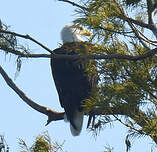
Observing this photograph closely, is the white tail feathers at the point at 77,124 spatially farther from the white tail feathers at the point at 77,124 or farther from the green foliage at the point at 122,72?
the green foliage at the point at 122,72

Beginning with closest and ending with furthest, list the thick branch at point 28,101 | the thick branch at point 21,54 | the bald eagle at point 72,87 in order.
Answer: the thick branch at point 21,54
the thick branch at point 28,101
the bald eagle at point 72,87

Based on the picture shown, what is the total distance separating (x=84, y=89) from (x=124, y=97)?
1.48 metres

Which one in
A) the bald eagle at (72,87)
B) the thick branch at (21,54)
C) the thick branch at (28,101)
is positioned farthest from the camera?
the bald eagle at (72,87)

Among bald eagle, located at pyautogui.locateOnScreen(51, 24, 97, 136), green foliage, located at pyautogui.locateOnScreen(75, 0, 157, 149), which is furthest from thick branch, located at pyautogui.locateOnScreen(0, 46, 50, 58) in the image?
bald eagle, located at pyautogui.locateOnScreen(51, 24, 97, 136)

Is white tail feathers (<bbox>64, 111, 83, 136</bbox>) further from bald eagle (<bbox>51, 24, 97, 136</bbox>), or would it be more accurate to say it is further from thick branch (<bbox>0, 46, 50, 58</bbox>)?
thick branch (<bbox>0, 46, 50, 58</bbox>)

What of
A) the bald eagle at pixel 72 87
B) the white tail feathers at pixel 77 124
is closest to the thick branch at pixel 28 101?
the bald eagle at pixel 72 87

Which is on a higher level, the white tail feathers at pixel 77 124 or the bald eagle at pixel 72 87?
the bald eagle at pixel 72 87

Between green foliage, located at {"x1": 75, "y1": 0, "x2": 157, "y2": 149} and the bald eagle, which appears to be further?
the bald eagle

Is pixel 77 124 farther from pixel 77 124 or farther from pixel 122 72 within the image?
pixel 122 72

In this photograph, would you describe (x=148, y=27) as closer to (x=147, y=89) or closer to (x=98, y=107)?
(x=147, y=89)

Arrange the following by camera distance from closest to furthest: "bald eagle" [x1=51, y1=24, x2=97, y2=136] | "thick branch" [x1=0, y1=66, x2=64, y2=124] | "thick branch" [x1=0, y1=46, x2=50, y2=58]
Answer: "thick branch" [x1=0, y1=46, x2=50, y2=58], "thick branch" [x1=0, y1=66, x2=64, y2=124], "bald eagle" [x1=51, y1=24, x2=97, y2=136]

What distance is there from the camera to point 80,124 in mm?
3641

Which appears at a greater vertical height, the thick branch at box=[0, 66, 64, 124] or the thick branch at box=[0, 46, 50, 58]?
the thick branch at box=[0, 46, 50, 58]

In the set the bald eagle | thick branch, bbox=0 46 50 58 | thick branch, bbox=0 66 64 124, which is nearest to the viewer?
thick branch, bbox=0 46 50 58
